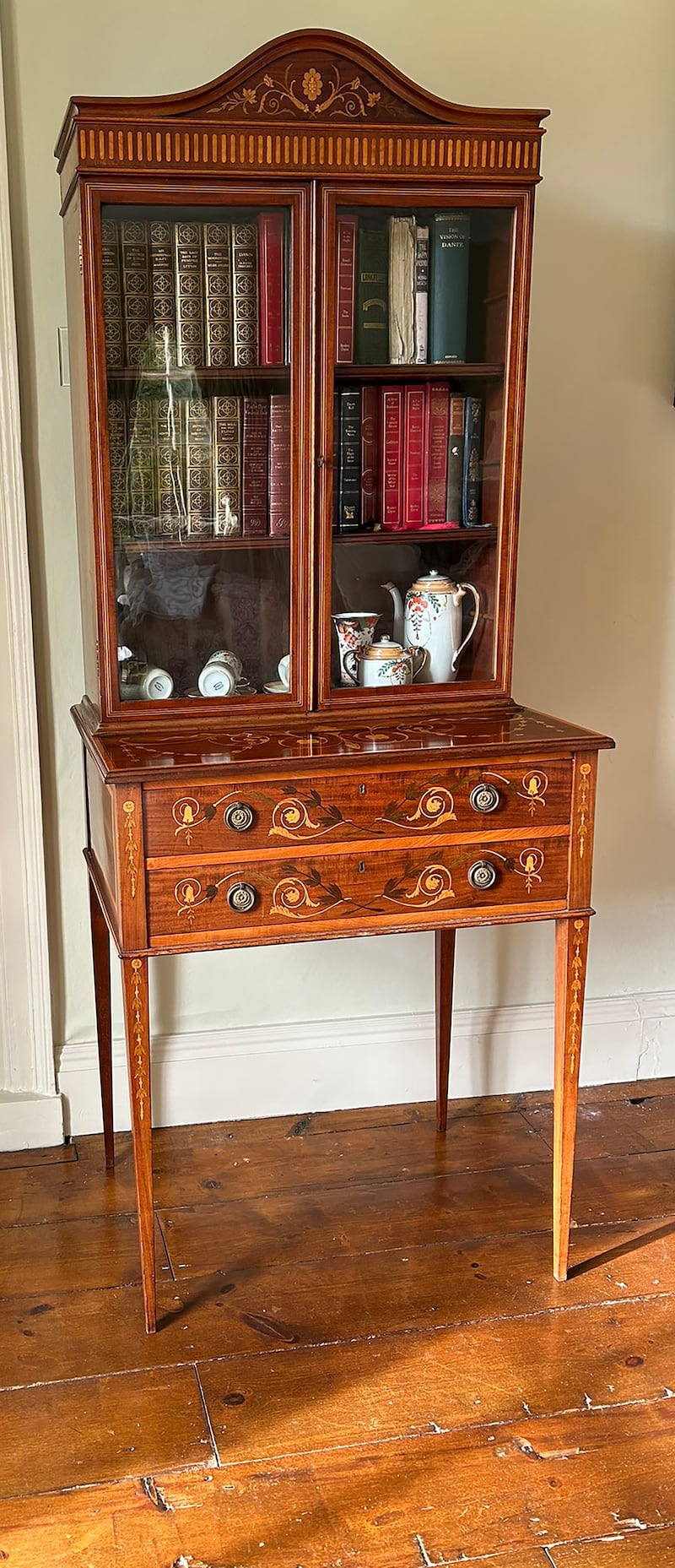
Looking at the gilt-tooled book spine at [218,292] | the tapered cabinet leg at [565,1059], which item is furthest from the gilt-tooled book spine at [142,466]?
the tapered cabinet leg at [565,1059]

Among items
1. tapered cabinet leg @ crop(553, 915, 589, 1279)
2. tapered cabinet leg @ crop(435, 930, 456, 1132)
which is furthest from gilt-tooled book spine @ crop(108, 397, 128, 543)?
tapered cabinet leg @ crop(435, 930, 456, 1132)

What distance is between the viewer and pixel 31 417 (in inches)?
90.6

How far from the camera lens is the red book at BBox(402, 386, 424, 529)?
6.89ft

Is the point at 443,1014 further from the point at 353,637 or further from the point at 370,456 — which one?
the point at 370,456

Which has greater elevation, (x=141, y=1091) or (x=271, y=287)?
(x=271, y=287)

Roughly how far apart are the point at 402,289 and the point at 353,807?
2.74 feet

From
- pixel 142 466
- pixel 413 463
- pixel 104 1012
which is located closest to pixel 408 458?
pixel 413 463

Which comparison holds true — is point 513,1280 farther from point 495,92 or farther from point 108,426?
point 495,92

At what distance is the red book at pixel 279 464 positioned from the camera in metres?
2.02

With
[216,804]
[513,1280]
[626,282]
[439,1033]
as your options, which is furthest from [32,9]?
[513,1280]

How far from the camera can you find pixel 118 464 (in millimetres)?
1986

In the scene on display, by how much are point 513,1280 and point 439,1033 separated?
58 centimetres

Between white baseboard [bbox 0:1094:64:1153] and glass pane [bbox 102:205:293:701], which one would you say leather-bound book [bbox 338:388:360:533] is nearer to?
glass pane [bbox 102:205:293:701]

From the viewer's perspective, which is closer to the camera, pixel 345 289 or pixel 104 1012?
Answer: pixel 345 289
